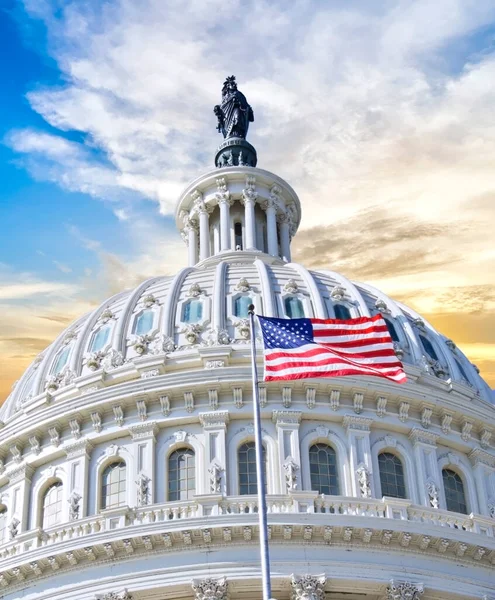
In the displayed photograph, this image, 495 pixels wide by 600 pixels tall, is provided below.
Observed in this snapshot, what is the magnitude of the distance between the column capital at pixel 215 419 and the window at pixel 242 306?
7275 mm

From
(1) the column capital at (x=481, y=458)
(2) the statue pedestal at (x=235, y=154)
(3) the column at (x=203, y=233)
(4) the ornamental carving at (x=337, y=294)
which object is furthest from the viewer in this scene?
(2) the statue pedestal at (x=235, y=154)

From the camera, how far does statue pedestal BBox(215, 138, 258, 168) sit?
87.2 m

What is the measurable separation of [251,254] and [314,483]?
21408 millimetres

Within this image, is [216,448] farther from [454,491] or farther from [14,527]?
[454,491]

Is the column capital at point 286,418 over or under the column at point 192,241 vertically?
under

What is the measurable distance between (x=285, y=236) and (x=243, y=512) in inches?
1305

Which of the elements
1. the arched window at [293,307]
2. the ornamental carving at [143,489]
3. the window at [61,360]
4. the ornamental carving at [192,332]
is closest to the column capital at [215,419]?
the ornamental carving at [143,489]

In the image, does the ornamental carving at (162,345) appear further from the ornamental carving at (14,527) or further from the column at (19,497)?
the ornamental carving at (14,527)

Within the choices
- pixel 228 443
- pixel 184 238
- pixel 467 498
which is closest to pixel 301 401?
pixel 228 443

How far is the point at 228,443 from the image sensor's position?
198 feet

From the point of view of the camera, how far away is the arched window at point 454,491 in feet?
203

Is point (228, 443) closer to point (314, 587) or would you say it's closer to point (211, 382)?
point (211, 382)

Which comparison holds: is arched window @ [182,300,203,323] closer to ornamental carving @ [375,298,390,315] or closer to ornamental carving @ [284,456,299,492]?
ornamental carving @ [375,298,390,315]

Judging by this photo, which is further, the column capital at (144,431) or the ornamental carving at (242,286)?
the ornamental carving at (242,286)
